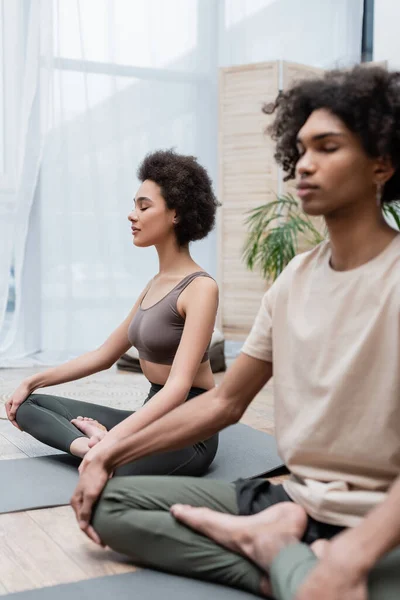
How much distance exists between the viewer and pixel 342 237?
1.43 meters

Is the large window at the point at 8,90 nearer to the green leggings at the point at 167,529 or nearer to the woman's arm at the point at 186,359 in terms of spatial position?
the woman's arm at the point at 186,359

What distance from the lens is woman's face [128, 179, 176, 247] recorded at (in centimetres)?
243

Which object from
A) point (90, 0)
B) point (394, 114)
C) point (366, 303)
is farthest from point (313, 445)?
point (90, 0)

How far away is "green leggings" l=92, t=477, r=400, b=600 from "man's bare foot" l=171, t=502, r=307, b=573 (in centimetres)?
3

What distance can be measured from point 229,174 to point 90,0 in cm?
139

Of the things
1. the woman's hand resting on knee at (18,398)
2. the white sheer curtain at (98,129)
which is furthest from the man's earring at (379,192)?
the white sheer curtain at (98,129)

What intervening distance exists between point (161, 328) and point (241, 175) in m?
2.93

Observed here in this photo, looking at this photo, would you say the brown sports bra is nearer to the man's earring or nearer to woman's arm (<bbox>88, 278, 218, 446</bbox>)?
woman's arm (<bbox>88, 278, 218, 446</bbox>)

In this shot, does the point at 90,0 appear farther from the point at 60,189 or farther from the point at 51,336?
the point at 51,336

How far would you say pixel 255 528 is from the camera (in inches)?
58.7

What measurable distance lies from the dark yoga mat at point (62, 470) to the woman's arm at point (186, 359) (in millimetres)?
380

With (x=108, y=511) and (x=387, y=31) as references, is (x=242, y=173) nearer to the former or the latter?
(x=387, y=31)

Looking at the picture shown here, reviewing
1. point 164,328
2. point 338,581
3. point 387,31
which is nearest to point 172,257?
point 164,328

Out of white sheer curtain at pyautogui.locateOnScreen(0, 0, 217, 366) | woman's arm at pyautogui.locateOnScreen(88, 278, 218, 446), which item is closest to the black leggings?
woman's arm at pyautogui.locateOnScreen(88, 278, 218, 446)
